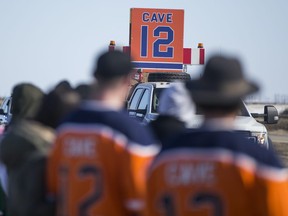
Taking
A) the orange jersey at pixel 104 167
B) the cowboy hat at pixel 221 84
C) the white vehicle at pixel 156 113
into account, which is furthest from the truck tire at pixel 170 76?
the cowboy hat at pixel 221 84

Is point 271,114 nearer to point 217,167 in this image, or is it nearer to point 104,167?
point 104,167

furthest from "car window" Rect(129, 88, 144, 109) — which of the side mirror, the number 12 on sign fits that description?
the side mirror

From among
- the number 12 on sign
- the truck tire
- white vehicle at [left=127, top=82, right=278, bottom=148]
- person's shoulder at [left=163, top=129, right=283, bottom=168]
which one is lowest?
white vehicle at [left=127, top=82, right=278, bottom=148]

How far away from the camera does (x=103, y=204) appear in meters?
4.43

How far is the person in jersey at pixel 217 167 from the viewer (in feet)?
12.7

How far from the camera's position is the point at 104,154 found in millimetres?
4422

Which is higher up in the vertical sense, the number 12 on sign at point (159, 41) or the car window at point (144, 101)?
the number 12 on sign at point (159, 41)

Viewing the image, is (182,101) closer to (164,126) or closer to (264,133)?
(164,126)

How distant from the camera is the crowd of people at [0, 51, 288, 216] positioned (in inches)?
153

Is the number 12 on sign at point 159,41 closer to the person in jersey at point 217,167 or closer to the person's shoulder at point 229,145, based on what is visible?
the person in jersey at point 217,167

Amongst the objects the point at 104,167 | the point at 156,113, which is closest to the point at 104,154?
the point at 104,167

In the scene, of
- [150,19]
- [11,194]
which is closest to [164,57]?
[150,19]

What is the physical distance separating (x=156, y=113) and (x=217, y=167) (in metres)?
9.81

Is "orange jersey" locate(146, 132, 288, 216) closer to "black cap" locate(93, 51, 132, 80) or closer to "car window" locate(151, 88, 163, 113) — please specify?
"black cap" locate(93, 51, 132, 80)
